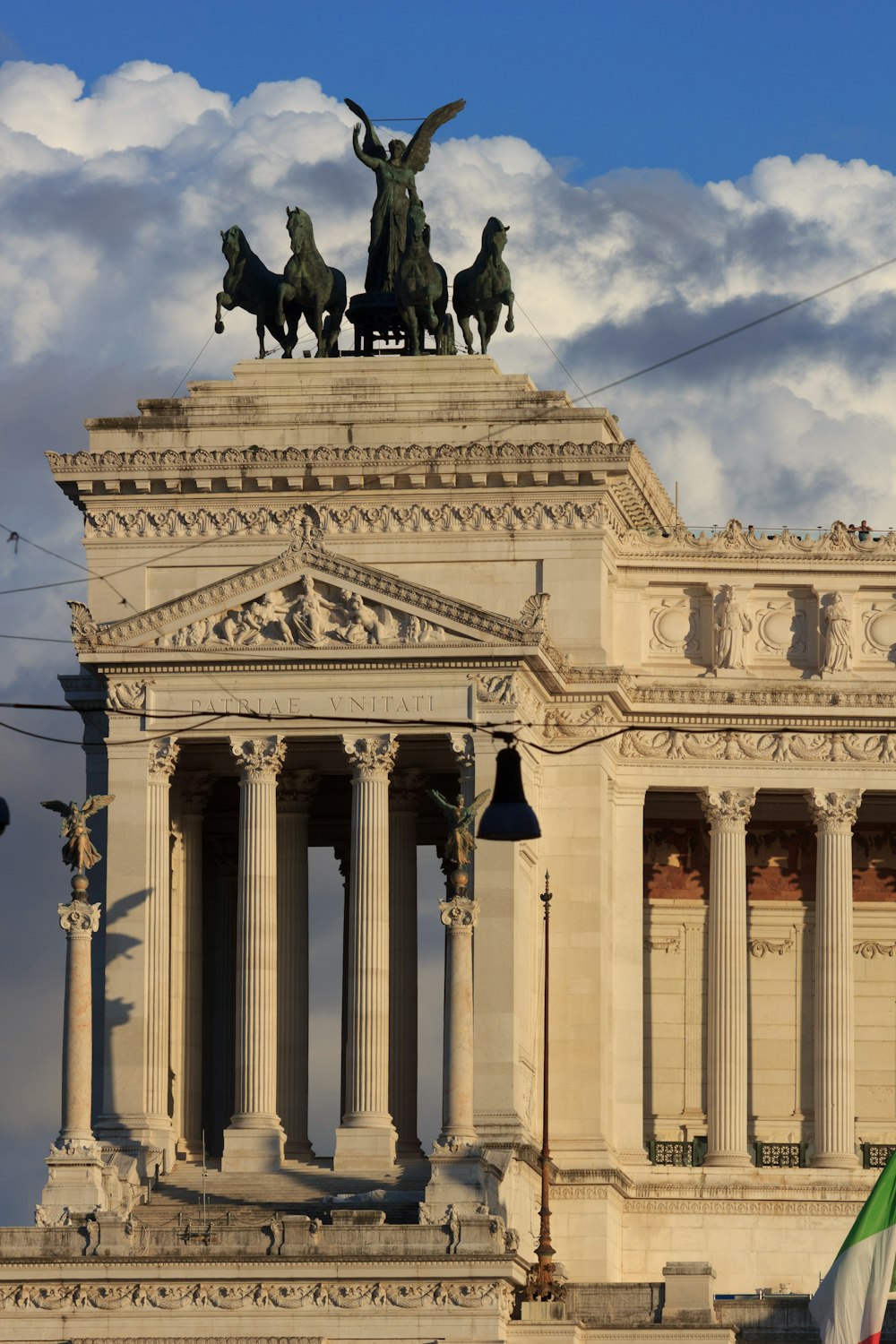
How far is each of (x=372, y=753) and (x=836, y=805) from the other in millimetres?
14835

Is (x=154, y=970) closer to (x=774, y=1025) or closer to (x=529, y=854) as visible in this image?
(x=529, y=854)

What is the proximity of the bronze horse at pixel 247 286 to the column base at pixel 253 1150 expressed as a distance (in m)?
24.2

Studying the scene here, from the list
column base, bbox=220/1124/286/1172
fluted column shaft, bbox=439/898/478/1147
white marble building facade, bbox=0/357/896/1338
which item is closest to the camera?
fluted column shaft, bbox=439/898/478/1147

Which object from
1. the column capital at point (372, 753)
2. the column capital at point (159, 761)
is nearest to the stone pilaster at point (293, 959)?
the column capital at point (159, 761)

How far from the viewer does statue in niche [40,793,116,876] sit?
106438mm

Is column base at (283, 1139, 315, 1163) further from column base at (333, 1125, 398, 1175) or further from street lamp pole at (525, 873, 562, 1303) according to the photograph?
street lamp pole at (525, 873, 562, 1303)

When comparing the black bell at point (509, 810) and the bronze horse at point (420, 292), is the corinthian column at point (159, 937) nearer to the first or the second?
the bronze horse at point (420, 292)

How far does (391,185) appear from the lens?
403 feet

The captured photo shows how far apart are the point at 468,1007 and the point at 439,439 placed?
776 inches

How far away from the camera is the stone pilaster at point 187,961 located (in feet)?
380

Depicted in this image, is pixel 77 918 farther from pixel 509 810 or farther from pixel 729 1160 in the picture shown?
pixel 509 810

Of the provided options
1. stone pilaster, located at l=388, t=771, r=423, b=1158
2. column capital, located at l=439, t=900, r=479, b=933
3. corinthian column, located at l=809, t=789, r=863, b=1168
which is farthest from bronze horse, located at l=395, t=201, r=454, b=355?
column capital, located at l=439, t=900, r=479, b=933

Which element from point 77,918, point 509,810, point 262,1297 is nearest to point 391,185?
point 77,918

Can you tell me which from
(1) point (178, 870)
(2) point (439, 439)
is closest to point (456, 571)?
(2) point (439, 439)
